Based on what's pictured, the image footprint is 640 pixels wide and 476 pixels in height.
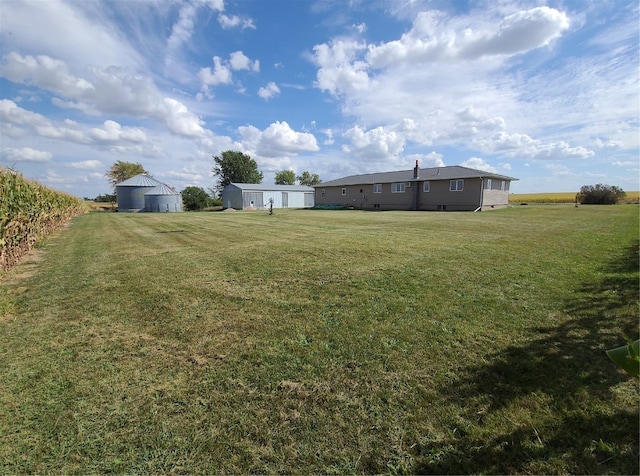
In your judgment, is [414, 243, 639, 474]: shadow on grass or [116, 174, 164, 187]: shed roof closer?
[414, 243, 639, 474]: shadow on grass

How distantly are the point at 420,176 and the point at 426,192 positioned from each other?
182 centimetres

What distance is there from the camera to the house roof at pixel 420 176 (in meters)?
26.6

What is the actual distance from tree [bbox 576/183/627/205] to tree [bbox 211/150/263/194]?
58.5 m

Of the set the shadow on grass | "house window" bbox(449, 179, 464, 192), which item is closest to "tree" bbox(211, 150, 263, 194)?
"house window" bbox(449, 179, 464, 192)

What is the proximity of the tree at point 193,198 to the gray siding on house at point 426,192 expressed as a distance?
71.9 feet

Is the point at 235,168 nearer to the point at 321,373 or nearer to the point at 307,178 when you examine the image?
the point at 307,178

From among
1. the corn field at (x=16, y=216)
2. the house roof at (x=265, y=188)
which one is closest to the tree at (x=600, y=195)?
the house roof at (x=265, y=188)

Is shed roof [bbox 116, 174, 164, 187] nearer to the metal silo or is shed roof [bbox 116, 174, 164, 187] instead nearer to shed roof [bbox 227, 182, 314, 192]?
the metal silo

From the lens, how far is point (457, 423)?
7.23 feet

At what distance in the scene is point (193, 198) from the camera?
151 ft

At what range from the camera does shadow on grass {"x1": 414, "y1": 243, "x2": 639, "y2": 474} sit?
189 cm

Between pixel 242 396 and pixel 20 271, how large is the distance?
23.8 feet

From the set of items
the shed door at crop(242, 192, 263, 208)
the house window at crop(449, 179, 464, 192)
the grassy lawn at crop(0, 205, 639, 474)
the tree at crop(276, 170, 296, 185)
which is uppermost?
the tree at crop(276, 170, 296, 185)

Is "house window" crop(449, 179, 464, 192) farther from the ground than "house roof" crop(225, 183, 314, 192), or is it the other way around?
"house roof" crop(225, 183, 314, 192)
